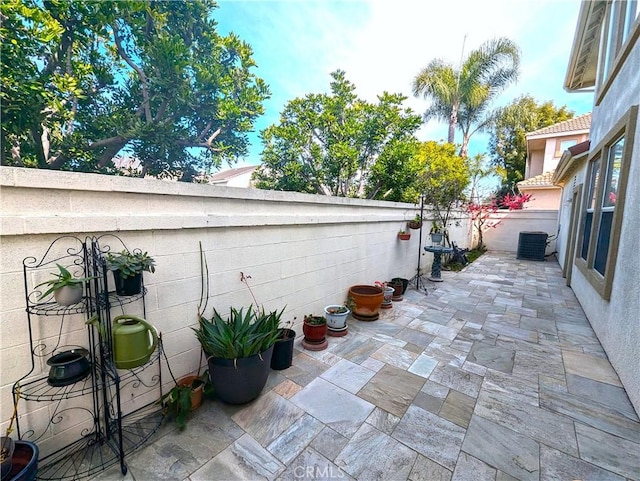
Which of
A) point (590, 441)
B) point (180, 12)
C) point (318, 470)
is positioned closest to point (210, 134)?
point (180, 12)

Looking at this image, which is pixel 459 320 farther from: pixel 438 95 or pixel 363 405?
pixel 438 95

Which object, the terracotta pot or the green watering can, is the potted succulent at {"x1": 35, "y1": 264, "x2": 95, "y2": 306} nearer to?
the green watering can

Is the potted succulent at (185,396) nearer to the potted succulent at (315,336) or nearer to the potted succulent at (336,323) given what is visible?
the potted succulent at (315,336)

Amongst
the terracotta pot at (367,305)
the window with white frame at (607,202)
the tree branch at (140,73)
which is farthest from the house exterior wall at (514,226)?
the tree branch at (140,73)

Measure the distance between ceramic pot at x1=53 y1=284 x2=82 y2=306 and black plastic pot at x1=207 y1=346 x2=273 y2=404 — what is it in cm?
96

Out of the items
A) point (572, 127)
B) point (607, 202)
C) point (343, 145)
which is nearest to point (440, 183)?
point (343, 145)

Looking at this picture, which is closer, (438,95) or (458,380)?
(458,380)

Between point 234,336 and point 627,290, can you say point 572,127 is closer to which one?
point 627,290

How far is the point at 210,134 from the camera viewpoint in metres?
8.06

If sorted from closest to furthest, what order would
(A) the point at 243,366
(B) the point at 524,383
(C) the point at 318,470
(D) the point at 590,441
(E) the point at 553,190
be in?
(C) the point at 318,470, (D) the point at 590,441, (A) the point at 243,366, (B) the point at 524,383, (E) the point at 553,190

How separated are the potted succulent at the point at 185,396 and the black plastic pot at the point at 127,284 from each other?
83 centimetres

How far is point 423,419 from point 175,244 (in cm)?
229

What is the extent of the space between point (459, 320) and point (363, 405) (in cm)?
245

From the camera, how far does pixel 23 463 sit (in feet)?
4.32
